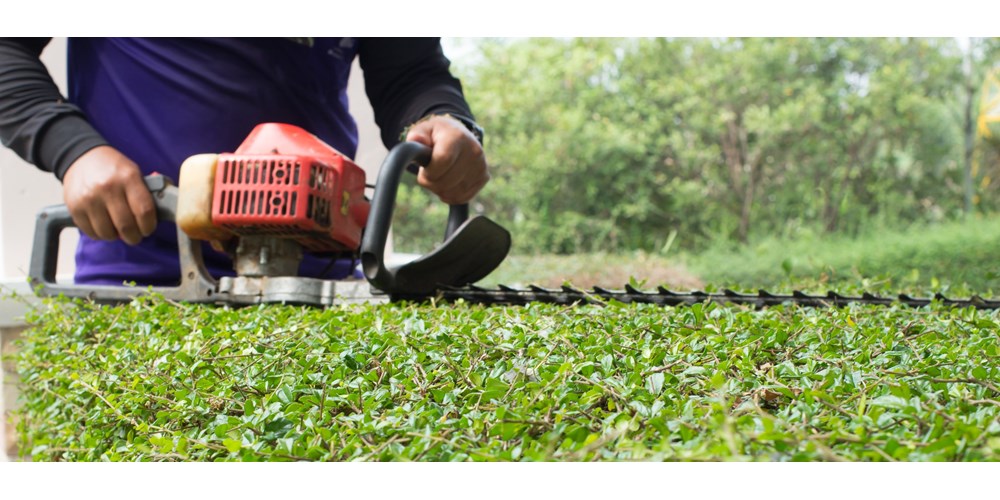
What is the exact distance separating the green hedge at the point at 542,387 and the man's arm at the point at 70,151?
61 centimetres

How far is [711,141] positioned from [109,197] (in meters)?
8.54

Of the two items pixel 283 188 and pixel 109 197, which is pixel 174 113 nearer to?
pixel 109 197

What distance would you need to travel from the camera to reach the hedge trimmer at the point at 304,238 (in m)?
1.94

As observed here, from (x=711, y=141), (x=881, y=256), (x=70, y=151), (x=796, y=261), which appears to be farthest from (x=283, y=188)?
(x=711, y=141)

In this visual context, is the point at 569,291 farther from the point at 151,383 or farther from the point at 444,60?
the point at 444,60

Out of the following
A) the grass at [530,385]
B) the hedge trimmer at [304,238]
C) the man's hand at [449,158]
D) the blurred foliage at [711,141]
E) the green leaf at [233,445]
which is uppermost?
the blurred foliage at [711,141]

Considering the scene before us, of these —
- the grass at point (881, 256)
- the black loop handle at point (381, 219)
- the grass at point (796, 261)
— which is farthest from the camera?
the grass at point (796, 261)

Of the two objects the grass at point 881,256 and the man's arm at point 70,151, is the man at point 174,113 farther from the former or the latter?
the grass at point 881,256

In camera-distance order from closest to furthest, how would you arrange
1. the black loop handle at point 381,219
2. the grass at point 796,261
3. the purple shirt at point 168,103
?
1. the black loop handle at point 381,219
2. the purple shirt at point 168,103
3. the grass at point 796,261

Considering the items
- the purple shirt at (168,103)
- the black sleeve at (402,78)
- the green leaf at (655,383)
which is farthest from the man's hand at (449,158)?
the green leaf at (655,383)

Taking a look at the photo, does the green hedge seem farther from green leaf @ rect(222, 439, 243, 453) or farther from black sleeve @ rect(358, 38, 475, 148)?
black sleeve @ rect(358, 38, 475, 148)

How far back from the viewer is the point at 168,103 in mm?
2562

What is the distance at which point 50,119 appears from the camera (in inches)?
89.6
